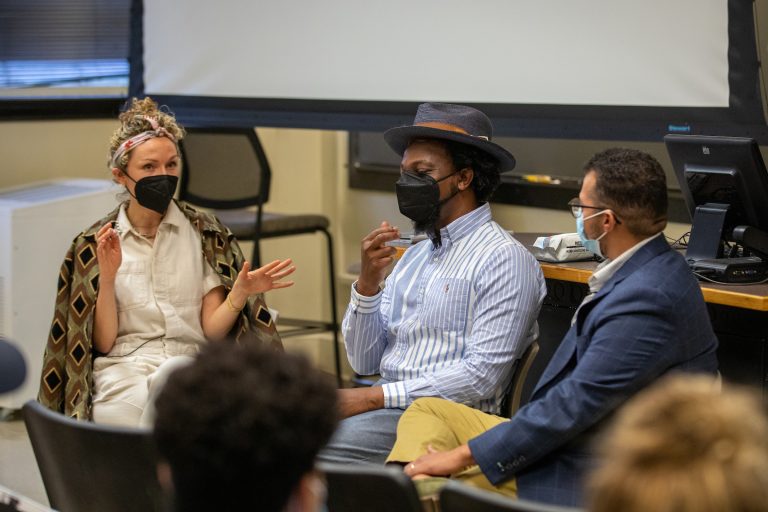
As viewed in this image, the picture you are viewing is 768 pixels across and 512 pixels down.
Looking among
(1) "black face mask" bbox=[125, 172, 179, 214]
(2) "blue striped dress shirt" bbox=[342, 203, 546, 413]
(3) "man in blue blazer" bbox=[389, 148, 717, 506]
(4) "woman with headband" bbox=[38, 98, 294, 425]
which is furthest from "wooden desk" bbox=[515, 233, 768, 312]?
(1) "black face mask" bbox=[125, 172, 179, 214]

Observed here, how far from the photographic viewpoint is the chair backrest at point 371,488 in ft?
5.37

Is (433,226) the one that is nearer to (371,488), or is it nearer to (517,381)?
(517,381)

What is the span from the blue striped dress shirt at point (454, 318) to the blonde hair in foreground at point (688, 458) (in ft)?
5.19

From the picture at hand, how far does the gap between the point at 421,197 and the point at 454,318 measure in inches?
13.6

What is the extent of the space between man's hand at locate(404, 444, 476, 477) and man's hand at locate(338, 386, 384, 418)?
1.37 ft

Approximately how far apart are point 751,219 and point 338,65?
1942 mm

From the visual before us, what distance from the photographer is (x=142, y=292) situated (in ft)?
10.00

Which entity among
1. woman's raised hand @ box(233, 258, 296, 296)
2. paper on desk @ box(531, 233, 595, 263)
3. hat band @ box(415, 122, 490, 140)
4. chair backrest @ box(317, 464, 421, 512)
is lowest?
chair backrest @ box(317, 464, 421, 512)

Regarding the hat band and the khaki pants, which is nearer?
the khaki pants

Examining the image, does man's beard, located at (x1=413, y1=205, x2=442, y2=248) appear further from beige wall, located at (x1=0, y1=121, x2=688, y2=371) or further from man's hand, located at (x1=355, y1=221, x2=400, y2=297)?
beige wall, located at (x1=0, y1=121, x2=688, y2=371)

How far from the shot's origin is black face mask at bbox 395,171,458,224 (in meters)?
2.83

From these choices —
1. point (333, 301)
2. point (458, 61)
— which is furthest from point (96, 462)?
point (333, 301)

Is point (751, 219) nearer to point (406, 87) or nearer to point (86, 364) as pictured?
point (406, 87)

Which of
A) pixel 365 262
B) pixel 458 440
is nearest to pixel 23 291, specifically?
pixel 365 262
